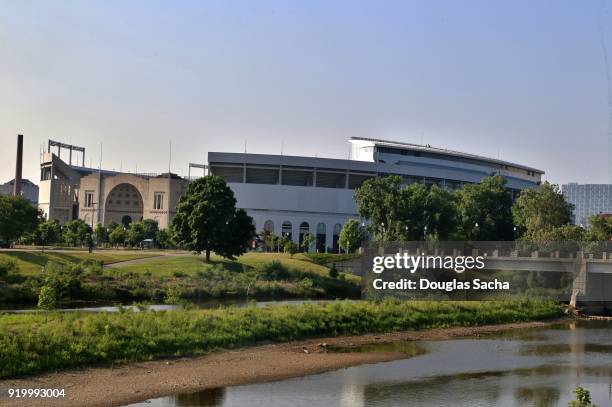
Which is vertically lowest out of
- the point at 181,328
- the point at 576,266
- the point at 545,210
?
the point at 181,328

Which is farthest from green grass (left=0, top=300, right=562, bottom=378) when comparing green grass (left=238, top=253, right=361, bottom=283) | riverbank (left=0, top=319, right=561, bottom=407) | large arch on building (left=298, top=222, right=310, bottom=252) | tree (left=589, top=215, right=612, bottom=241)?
large arch on building (left=298, top=222, right=310, bottom=252)

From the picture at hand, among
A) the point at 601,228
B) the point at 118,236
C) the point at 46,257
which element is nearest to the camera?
the point at 46,257

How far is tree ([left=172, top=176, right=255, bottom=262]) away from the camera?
92688mm

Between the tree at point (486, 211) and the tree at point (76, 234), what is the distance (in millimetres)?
68046

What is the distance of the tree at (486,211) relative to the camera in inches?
4970

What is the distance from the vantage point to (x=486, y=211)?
135m

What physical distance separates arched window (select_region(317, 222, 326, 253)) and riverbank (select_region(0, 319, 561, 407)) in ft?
365

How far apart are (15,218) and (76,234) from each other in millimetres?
36305

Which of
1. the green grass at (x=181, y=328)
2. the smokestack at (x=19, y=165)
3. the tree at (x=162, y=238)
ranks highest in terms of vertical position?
the smokestack at (x=19, y=165)

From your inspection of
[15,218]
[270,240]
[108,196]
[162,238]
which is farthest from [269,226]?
[15,218]

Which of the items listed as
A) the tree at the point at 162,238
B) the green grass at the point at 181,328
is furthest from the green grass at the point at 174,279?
the tree at the point at 162,238

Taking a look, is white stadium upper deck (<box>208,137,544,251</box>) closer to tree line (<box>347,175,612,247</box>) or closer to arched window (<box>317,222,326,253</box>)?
arched window (<box>317,222,326,253</box>)

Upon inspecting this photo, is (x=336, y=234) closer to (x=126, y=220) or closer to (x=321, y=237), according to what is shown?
(x=321, y=237)

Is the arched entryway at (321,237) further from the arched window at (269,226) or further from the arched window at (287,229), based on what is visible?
the arched window at (269,226)
